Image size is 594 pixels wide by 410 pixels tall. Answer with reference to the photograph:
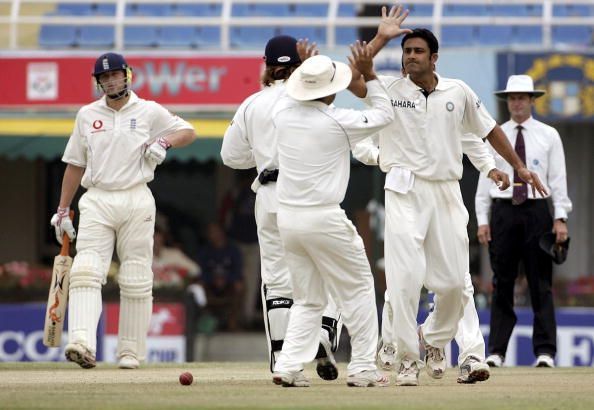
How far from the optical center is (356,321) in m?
Answer: 9.93

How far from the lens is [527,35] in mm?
21672

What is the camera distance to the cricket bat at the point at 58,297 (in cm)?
1251

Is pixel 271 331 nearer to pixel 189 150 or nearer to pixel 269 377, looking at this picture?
pixel 269 377

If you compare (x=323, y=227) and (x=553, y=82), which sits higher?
(x=553, y=82)

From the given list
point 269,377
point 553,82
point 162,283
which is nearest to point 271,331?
point 269,377

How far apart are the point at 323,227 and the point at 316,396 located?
41.7 inches

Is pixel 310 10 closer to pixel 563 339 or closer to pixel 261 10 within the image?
pixel 261 10

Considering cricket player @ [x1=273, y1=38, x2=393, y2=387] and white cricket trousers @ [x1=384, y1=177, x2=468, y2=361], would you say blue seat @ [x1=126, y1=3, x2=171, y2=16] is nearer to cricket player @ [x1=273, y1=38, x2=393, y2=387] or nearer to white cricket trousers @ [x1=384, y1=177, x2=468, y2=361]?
white cricket trousers @ [x1=384, y1=177, x2=468, y2=361]

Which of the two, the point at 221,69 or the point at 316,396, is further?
the point at 221,69

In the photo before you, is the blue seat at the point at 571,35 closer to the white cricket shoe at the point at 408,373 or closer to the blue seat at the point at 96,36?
the blue seat at the point at 96,36

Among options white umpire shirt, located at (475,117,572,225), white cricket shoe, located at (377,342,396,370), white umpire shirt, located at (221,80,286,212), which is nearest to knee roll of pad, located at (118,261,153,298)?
white umpire shirt, located at (221,80,286,212)

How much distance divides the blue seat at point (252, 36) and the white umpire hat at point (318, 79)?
1182 cm

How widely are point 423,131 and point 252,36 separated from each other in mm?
11715

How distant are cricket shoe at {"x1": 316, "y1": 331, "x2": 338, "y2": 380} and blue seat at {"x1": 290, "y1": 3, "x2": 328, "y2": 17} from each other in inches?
482
